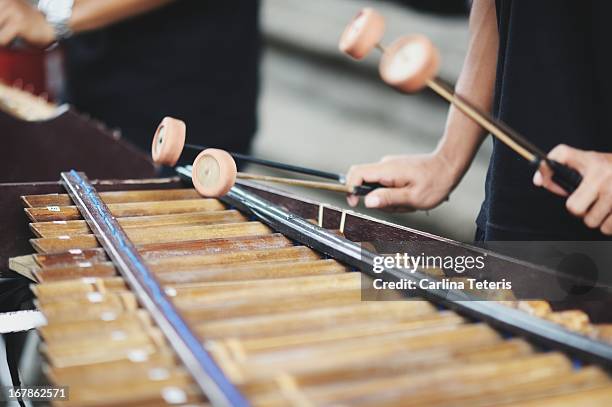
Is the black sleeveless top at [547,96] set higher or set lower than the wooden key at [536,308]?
higher

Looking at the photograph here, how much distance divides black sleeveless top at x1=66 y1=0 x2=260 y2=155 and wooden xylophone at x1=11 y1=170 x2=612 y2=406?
4.87 ft

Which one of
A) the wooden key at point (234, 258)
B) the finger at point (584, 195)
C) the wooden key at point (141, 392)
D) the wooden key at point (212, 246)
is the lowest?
the wooden key at point (141, 392)

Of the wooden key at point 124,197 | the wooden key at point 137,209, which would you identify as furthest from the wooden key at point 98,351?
the wooden key at point 124,197

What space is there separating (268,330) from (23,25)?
2.13m

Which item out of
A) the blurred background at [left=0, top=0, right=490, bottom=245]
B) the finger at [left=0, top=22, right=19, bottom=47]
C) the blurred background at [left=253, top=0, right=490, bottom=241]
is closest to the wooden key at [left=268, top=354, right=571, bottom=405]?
the finger at [left=0, top=22, right=19, bottom=47]

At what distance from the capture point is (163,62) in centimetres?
323

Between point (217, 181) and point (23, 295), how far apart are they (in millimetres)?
548

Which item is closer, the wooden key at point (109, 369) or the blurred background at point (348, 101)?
the wooden key at point (109, 369)

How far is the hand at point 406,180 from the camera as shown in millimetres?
2225

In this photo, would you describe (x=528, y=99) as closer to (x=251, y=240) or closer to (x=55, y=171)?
(x=251, y=240)

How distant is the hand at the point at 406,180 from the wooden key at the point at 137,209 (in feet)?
1.33

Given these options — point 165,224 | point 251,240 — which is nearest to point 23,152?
point 165,224

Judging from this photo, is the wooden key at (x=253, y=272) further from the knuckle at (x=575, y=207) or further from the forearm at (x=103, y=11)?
the forearm at (x=103, y=11)

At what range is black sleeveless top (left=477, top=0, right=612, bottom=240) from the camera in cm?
184
